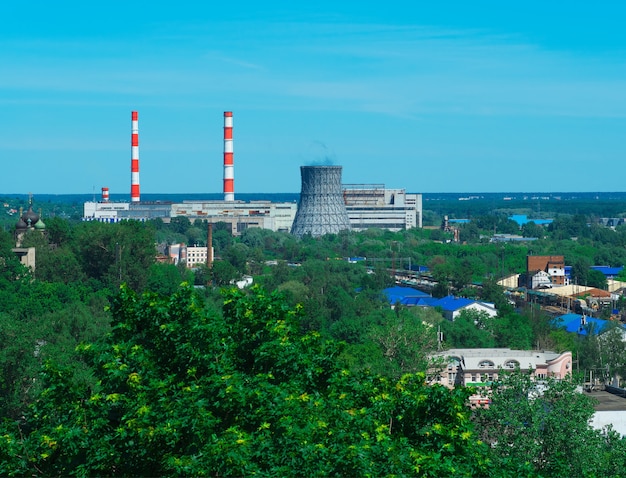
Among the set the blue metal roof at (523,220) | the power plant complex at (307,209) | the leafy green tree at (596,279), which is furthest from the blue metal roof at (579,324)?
the blue metal roof at (523,220)

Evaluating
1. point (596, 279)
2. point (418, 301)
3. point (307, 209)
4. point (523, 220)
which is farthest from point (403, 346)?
point (523, 220)

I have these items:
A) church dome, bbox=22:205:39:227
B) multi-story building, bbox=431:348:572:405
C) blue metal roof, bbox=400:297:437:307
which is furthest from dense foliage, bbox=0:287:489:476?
church dome, bbox=22:205:39:227

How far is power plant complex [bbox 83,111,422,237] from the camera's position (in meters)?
91.5

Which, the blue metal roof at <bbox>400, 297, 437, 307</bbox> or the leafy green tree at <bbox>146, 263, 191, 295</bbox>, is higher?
the leafy green tree at <bbox>146, 263, 191, 295</bbox>

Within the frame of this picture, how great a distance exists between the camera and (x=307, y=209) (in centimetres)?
9219

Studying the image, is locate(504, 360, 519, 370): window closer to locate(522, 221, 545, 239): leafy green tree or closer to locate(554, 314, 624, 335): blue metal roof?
locate(554, 314, 624, 335): blue metal roof

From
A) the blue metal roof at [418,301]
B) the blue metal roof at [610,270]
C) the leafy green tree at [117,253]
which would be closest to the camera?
the leafy green tree at [117,253]

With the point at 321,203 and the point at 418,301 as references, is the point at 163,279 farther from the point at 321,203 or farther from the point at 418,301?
the point at 321,203

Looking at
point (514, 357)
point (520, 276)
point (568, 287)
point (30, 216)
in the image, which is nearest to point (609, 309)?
point (568, 287)

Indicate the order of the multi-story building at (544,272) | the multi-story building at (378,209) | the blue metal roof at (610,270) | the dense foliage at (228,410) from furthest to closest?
the multi-story building at (378,209) → the blue metal roof at (610,270) → the multi-story building at (544,272) → the dense foliage at (228,410)

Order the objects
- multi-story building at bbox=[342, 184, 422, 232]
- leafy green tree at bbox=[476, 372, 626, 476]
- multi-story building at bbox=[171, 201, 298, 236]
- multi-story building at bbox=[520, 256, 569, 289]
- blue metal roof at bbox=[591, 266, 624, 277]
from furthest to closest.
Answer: multi-story building at bbox=[342, 184, 422, 232], multi-story building at bbox=[171, 201, 298, 236], blue metal roof at bbox=[591, 266, 624, 277], multi-story building at bbox=[520, 256, 569, 289], leafy green tree at bbox=[476, 372, 626, 476]

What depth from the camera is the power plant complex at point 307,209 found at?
91.5 meters

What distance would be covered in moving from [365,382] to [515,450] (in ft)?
8.20

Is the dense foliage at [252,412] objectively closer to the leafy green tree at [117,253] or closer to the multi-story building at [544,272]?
the leafy green tree at [117,253]
